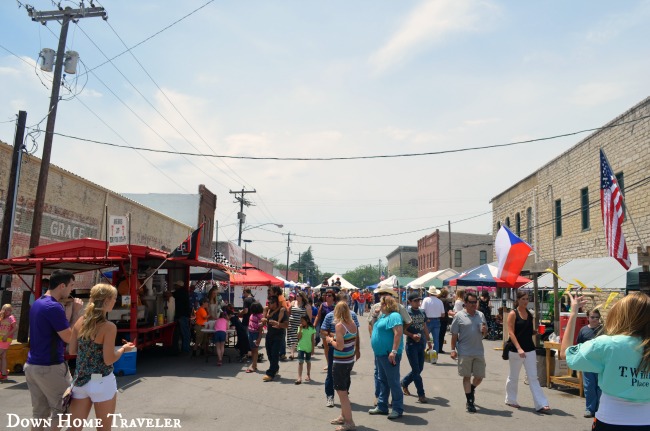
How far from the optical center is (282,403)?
8078 mm

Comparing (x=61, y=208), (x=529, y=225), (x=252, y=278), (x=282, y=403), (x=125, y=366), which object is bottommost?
(x=282, y=403)

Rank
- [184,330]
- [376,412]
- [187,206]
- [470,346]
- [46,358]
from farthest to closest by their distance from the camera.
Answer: [187,206], [184,330], [470,346], [376,412], [46,358]

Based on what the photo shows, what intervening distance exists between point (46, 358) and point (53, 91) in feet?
37.1

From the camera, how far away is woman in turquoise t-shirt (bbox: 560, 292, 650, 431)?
3141mm

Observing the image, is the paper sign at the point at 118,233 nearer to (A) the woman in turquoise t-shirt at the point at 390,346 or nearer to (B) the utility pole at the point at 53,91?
(B) the utility pole at the point at 53,91

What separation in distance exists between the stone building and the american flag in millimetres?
82810

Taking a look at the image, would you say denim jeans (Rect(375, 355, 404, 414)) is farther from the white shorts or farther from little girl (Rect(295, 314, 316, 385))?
the white shorts

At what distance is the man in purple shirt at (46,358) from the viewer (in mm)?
4754

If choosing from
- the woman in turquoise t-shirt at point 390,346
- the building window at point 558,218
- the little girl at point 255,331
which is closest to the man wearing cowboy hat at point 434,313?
the little girl at point 255,331

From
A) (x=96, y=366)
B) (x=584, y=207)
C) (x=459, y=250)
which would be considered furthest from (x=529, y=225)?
(x=459, y=250)

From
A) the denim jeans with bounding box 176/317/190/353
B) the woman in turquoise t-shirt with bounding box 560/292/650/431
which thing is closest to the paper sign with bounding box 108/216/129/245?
the denim jeans with bounding box 176/317/190/353

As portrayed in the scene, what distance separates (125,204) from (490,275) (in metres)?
15.7

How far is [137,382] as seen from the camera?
961cm

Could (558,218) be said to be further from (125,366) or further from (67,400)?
(67,400)
